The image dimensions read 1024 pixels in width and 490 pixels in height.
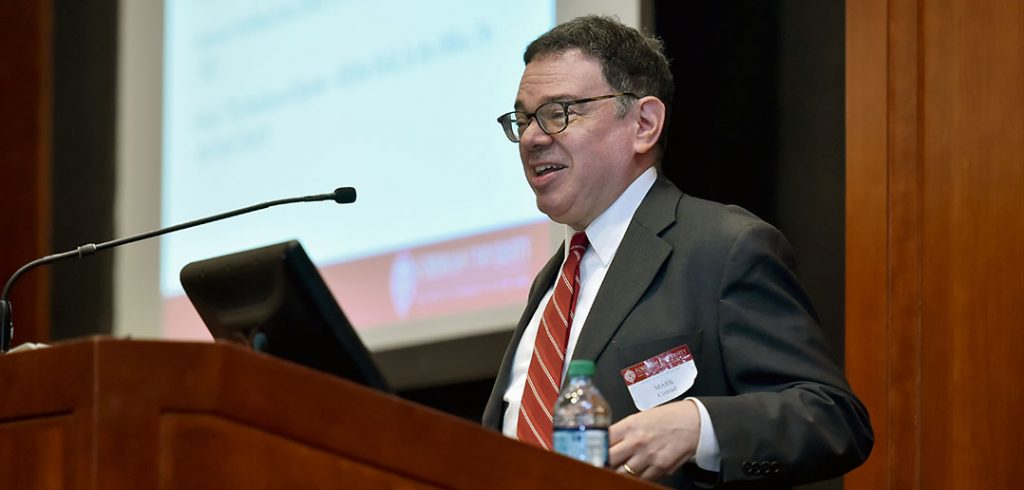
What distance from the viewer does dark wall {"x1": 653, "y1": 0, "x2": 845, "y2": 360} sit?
3342mm

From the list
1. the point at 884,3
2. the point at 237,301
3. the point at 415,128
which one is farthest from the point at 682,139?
the point at 237,301

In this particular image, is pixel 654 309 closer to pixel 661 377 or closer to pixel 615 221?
pixel 661 377

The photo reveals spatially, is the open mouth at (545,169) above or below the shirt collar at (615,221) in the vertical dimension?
above

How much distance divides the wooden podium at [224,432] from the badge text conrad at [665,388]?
0.76m

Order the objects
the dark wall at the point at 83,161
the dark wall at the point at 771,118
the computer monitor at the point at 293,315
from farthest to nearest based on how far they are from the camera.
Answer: the dark wall at the point at 83,161, the dark wall at the point at 771,118, the computer monitor at the point at 293,315

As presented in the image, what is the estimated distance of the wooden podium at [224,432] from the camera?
4.60 ft

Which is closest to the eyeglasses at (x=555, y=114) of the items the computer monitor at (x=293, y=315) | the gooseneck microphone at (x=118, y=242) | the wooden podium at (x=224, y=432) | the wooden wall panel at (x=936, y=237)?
the gooseneck microphone at (x=118, y=242)

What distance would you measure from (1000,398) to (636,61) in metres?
1.01

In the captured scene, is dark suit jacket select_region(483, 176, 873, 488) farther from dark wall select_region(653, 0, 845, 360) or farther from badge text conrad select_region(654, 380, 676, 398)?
dark wall select_region(653, 0, 845, 360)

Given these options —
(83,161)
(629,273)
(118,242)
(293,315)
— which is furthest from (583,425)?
(83,161)

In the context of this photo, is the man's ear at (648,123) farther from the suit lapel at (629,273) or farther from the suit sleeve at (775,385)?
the suit sleeve at (775,385)

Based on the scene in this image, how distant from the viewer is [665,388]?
7.50ft

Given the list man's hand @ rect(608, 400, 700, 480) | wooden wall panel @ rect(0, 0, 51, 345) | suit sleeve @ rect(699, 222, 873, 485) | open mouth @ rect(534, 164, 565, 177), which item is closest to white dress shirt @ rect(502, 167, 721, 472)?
open mouth @ rect(534, 164, 565, 177)

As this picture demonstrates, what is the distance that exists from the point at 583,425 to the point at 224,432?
Result: 58 cm
